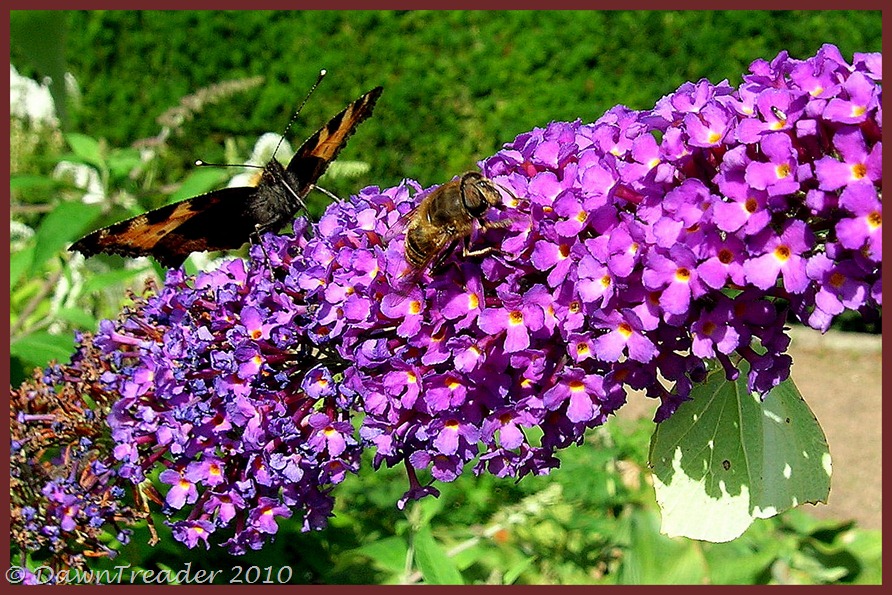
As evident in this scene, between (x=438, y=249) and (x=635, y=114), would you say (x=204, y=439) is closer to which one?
(x=438, y=249)

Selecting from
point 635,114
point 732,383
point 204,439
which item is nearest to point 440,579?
point 204,439

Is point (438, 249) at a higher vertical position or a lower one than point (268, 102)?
higher

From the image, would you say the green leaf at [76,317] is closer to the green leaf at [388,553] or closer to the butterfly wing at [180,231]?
the butterfly wing at [180,231]

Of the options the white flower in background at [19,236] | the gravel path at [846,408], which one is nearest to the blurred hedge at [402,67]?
the gravel path at [846,408]

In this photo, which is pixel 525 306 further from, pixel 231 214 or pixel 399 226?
pixel 231 214

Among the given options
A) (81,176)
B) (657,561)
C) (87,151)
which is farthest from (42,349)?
(657,561)

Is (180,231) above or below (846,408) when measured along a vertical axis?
above
